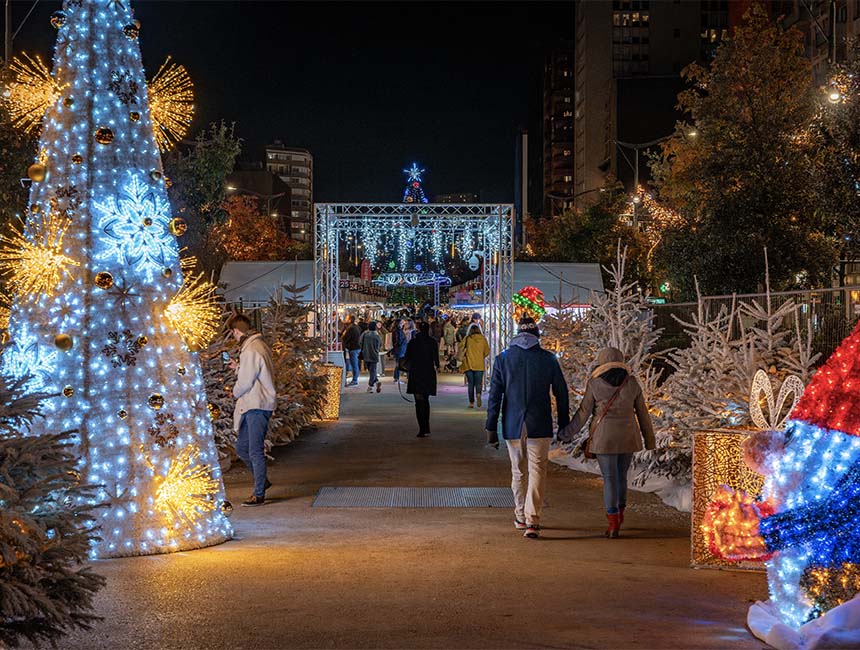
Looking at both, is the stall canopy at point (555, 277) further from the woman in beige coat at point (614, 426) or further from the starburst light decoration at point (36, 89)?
the starburst light decoration at point (36, 89)

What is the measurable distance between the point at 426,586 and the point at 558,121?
162m

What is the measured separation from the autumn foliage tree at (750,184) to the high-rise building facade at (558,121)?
128055 mm

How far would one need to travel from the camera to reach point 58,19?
8984 mm

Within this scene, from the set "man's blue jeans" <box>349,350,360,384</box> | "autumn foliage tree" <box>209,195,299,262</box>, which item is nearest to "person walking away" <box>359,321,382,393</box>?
"man's blue jeans" <box>349,350,360,384</box>

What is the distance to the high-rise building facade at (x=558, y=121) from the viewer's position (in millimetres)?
161875

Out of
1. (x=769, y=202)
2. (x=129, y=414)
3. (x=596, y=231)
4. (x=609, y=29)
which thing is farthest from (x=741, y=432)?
(x=609, y=29)

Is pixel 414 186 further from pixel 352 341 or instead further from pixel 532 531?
pixel 532 531

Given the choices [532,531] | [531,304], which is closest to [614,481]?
[532,531]

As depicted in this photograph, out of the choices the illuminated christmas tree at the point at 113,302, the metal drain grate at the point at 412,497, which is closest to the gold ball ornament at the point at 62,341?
the illuminated christmas tree at the point at 113,302

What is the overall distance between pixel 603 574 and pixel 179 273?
417cm

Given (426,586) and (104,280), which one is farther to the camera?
(104,280)

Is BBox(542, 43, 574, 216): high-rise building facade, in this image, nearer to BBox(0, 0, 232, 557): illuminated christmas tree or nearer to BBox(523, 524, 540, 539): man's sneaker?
BBox(523, 524, 540, 539): man's sneaker

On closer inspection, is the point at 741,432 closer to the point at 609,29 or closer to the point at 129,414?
the point at 129,414

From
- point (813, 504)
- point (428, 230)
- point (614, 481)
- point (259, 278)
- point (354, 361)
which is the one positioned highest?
point (428, 230)
